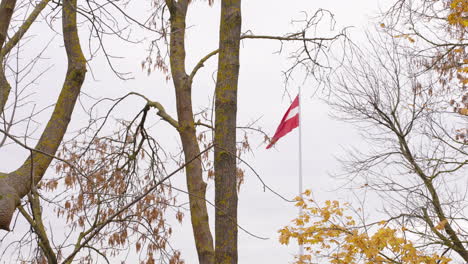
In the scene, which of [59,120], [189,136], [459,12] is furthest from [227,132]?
[459,12]

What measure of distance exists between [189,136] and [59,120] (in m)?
2.73

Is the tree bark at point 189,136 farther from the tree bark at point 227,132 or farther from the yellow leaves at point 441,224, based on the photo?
the yellow leaves at point 441,224

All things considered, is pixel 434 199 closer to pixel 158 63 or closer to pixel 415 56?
pixel 415 56

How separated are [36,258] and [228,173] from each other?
304 centimetres

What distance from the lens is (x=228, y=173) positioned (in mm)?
4477

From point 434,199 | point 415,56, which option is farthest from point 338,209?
point 415,56

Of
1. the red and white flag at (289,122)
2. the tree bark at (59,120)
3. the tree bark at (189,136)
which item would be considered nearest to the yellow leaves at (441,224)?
the tree bark at (189,136)

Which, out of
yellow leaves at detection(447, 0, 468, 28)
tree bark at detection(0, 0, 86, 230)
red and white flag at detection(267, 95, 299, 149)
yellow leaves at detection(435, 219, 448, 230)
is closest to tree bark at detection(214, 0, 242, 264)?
tree bark at detection(0, 0, 86, 230)

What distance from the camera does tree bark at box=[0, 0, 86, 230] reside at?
4145 mm

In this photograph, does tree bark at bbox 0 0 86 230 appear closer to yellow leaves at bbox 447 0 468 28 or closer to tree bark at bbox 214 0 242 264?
tree bark at bbox 214 0 242 264

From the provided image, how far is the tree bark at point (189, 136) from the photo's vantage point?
260 inches

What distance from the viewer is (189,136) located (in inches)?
285

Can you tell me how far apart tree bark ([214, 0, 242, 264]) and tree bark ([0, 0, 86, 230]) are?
126cm

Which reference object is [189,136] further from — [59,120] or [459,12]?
[459,12]
